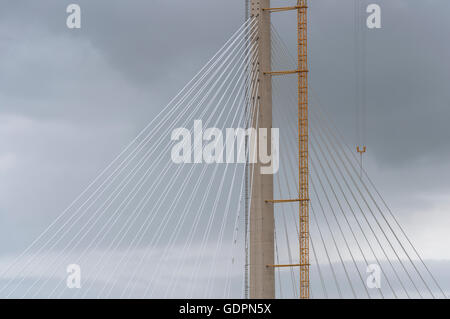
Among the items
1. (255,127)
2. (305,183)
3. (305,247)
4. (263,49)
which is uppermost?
(263,49)

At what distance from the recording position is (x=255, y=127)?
5350cm

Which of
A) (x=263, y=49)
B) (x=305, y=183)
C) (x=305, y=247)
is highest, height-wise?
(x=263, y=49)

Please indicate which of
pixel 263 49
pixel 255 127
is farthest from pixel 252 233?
pixel 263 49

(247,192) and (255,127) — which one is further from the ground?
(255,127)

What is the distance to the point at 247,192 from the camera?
2149 inches
